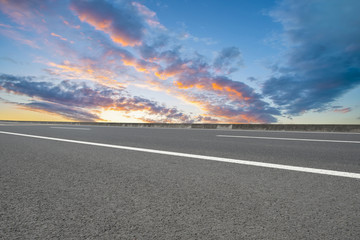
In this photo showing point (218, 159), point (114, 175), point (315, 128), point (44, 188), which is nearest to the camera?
point (44, 188)

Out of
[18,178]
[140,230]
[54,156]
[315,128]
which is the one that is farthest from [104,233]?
[315,128]

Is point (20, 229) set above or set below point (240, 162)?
below

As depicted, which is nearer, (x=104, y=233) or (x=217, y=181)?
(x=104, y=233)

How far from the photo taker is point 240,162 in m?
3.80

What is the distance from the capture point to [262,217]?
1.75m

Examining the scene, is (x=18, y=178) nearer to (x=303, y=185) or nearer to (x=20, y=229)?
(x=20, y=229)

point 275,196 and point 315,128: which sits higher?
point 315,128

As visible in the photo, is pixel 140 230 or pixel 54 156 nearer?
pixel 140 230

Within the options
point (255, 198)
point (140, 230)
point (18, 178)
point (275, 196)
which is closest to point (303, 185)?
point (275, 196)

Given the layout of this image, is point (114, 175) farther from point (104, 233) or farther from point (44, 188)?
point (104, 233)

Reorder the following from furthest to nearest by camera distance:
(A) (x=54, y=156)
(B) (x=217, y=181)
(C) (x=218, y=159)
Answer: (A) (x=54, y=156)
(C) (x=218, y=159)
(B) (x=217, y=181)

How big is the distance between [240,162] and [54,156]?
3274 millimetres

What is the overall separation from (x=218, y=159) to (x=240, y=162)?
0.39m

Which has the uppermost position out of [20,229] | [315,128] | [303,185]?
[315,128]
